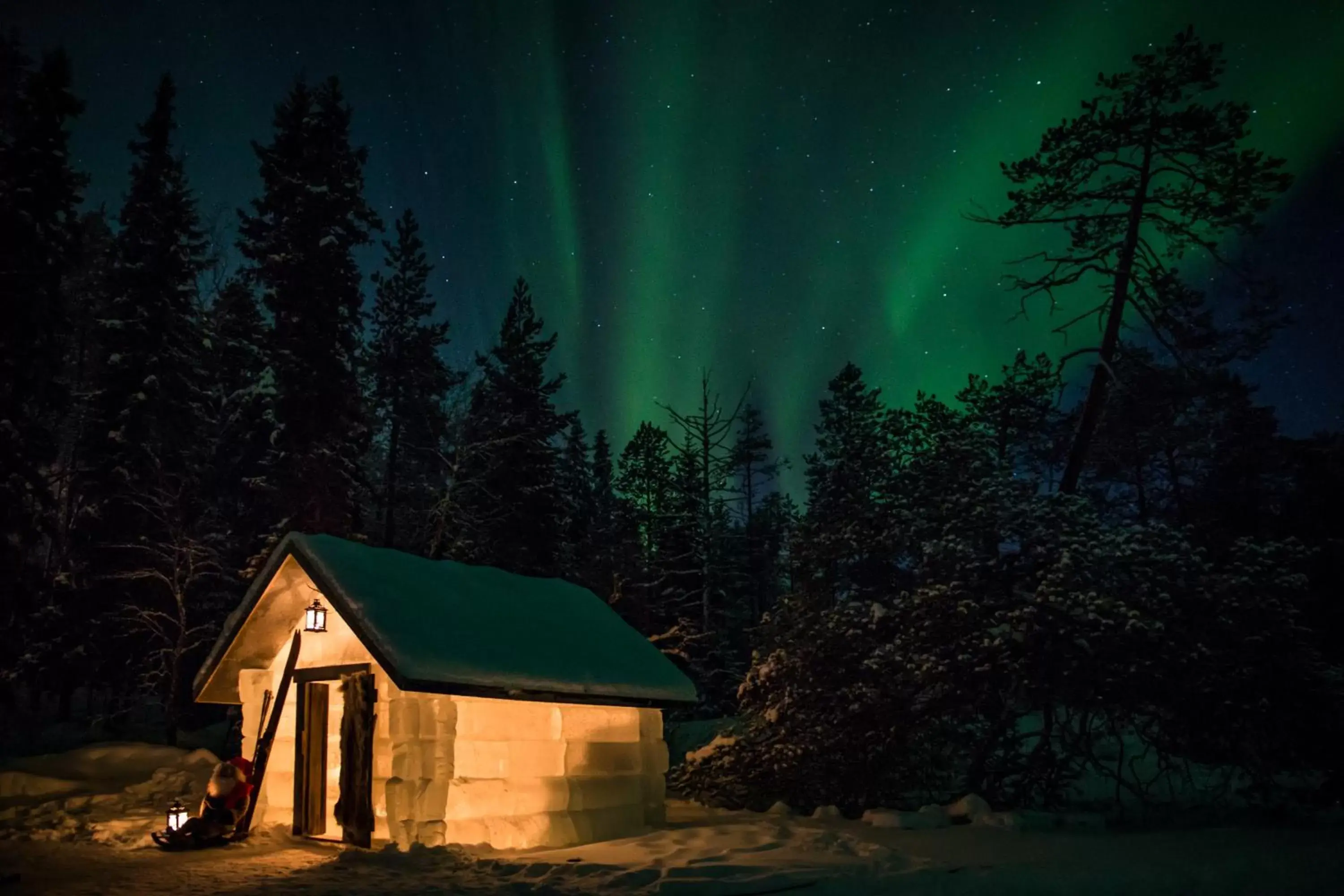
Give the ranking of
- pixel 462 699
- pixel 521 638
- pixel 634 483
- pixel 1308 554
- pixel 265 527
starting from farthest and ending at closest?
1. pixel 634 483
2. pixel 265 527
3. pixel 1308 554
4. pixel 521 638
5. pixel 462 699

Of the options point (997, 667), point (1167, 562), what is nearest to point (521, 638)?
point (997, 667)

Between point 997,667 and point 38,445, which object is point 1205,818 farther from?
point 38,445

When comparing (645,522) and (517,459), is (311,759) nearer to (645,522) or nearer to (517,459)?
(517,459)

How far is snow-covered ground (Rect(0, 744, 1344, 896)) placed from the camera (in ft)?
27.9

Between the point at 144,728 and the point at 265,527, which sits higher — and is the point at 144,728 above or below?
below

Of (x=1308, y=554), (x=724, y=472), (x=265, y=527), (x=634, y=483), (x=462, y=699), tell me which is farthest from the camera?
(x=634, y=483)

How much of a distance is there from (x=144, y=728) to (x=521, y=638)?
77.3 feet

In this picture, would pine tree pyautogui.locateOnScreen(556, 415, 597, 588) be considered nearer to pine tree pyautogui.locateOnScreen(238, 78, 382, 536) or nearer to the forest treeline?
the forest treeline

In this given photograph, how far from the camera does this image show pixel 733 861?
1007 centimetres

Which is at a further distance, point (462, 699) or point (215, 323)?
point (215, 323)

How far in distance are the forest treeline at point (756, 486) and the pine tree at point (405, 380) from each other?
0.64 feet

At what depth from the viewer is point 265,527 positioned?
25375 millimetres

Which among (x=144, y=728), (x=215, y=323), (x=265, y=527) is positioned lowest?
(x=144, y=728)

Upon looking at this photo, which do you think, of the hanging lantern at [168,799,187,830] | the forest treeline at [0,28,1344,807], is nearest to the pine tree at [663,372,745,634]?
the forest treeline at [0,28,1344,807]
